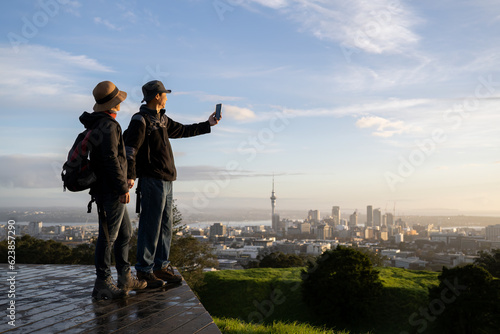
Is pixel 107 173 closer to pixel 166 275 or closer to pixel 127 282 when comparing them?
pixel 127 282

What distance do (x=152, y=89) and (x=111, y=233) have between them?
138 centimetres

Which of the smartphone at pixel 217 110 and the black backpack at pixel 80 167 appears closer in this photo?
the black backpack at pixel 80 167

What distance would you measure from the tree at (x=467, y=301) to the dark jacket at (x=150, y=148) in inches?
431

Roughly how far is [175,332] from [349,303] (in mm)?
11507

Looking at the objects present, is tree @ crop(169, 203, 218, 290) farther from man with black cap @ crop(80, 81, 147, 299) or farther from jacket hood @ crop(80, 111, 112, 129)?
jacket hood @ crop(80, 111, 112, 129)

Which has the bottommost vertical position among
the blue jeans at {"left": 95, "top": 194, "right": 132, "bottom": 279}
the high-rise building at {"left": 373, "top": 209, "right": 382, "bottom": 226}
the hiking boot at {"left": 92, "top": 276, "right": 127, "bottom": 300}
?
the high-rise building at {"left": 373, "top": 209, "right": 382, "bottom": 226}

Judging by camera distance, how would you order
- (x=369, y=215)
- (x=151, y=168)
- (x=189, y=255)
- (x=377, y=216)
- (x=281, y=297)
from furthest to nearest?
(x=377, y=216) → (x=369, y=215) → (x=189, y=255) → (x=281, y=297) → (x=151, y=168)

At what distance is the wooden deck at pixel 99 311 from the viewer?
2.63 metres

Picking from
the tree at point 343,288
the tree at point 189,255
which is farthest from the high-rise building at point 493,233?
the tree at point 189,255

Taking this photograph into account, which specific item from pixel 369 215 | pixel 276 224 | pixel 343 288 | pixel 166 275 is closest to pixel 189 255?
pixel 343 288

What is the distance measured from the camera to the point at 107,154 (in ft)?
10.7

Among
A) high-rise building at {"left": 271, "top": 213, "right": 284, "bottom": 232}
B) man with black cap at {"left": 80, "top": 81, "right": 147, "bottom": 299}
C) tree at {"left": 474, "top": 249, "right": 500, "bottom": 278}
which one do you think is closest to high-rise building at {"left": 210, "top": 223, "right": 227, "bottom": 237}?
high-rise building at {"left": 271, "top": 213, "right": 284, "bottom": 232}

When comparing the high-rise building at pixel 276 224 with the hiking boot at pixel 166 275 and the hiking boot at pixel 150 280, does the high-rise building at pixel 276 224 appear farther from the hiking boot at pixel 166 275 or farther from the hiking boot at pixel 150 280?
the hiking boot at pixel 150 280

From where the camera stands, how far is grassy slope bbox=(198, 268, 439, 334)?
13250 millimetres
